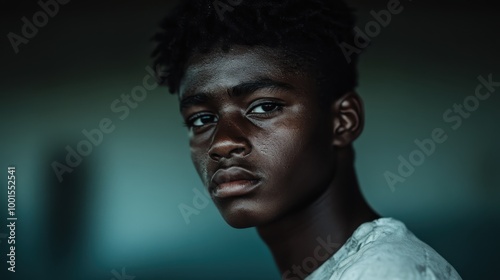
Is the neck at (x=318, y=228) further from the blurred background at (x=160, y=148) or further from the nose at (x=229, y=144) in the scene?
the blurred background at (x=160, y=148)

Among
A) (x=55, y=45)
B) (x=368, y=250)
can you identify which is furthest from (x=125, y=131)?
(x=368, y=250)

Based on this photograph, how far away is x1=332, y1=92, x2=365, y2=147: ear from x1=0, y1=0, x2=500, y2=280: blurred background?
1.14 metres

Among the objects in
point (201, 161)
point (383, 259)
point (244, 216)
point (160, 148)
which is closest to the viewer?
point (383, 259)

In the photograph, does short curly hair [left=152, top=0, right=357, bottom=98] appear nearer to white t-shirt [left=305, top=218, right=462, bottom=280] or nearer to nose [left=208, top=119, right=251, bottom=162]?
nose [left=208, top=119, right=251, bottom=162]

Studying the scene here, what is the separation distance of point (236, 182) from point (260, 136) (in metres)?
0.11

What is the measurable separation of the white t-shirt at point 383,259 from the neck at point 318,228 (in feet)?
0.20

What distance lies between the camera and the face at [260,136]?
5.03 ft

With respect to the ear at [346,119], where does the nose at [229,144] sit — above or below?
above

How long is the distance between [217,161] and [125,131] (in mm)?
1481

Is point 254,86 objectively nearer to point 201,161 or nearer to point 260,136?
point 260,136

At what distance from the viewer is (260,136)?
5.12 feet

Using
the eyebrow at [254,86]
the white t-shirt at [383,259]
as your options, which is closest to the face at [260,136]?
the eyebrow at [254,86]

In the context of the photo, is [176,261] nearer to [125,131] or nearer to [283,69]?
[125,131]

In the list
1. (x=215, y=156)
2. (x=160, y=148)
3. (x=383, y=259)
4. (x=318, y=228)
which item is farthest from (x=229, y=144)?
(x=160, y=148)
